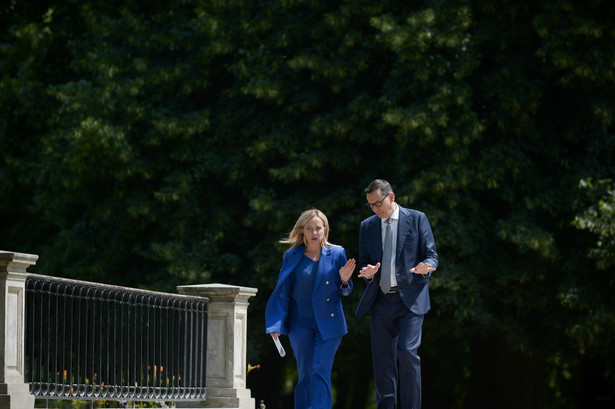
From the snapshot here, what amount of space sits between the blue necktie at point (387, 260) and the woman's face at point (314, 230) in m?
0.55

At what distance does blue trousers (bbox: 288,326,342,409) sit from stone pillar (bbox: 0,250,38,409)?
2239mm

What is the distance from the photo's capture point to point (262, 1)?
2009 cm

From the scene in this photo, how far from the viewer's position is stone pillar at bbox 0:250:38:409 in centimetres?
852

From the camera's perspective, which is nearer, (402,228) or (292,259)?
(402,228)

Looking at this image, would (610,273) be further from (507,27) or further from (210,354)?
(210,354)

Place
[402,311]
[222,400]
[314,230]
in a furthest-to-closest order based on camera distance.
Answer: [222,400] < [314,230] < [402,311]

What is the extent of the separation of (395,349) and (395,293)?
442 mm

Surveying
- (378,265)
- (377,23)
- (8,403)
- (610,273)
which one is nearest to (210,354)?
(8,403)

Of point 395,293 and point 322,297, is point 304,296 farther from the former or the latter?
point 395,293

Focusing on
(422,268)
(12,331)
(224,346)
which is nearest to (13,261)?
(12,331)

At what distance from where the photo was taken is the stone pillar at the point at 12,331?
852 cm

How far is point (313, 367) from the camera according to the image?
8266mm

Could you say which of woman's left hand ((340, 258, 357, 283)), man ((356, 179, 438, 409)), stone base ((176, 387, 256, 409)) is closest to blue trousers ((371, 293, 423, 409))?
man ((356, 179, 438, 409))

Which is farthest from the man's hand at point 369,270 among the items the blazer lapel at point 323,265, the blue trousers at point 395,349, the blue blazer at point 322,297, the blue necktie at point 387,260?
the blazer lapel at point 323,265
